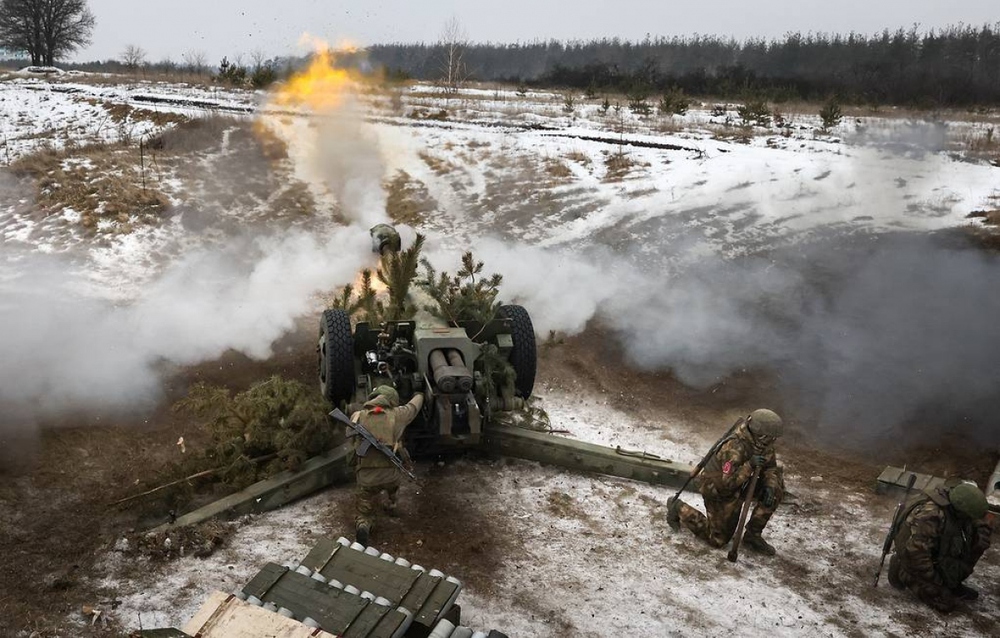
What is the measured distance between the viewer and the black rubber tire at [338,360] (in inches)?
319

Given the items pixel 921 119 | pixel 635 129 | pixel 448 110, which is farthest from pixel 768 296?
pixel 448 110

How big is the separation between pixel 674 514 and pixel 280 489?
11.1 feet

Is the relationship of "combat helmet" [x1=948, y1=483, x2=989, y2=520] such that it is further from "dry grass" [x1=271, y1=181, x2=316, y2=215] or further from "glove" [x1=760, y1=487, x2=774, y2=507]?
"dry grass" [x1=271, y1=181, x2=316, y2=215]

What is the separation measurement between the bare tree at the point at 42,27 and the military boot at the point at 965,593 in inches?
1933

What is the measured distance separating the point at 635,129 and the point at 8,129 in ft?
56.0

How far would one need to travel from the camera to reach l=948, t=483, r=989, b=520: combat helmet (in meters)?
5.79

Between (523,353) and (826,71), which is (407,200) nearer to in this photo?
(523,353)

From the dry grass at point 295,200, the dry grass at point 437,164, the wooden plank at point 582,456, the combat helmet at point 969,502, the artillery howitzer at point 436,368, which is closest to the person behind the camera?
the combat helmet at point 969,502

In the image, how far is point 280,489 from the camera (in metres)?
6.98

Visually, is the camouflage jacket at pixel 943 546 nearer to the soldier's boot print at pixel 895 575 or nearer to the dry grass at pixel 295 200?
the soldier's boot print at pixel 895 575

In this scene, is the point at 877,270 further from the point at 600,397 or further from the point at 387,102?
the point at 387,102

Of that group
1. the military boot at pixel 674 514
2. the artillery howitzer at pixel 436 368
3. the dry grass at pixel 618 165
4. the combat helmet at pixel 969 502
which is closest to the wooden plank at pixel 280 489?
the artillery howitzer at pixel 436 368

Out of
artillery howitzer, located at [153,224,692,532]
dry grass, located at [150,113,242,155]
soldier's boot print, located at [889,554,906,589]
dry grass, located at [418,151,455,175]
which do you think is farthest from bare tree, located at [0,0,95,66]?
soldier's boot print, located at [889,554,906,589]

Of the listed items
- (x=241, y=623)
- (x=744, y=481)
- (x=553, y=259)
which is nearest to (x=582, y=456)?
(x=744, y=481)
